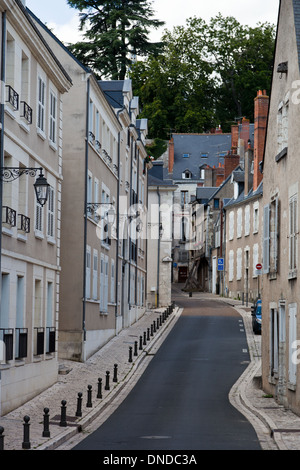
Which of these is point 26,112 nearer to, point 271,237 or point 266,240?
point 271,237

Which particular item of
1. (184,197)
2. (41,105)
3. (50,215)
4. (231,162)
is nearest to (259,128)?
(231,162)

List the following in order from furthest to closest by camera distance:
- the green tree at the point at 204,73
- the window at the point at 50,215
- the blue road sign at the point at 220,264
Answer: the green tree at the point at 204,73, the blue road sign at the point at 220,264, the window at the point at 50,215

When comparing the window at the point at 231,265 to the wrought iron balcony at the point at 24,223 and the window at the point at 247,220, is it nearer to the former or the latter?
the window at the point at 247,220

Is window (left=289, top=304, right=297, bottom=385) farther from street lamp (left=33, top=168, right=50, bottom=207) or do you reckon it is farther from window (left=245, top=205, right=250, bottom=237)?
window (left=245, top=205, right=250, bottom=237)

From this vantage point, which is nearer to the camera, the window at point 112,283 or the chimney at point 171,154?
the window at point 112,283

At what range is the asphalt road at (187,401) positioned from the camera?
16378 millimetres

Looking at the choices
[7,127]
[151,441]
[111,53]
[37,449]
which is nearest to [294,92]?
[7,127]

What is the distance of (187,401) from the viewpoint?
78.1 feet

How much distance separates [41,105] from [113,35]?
128 ft

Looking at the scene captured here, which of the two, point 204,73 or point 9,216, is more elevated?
point 204,73

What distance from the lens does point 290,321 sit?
21406 millimetres

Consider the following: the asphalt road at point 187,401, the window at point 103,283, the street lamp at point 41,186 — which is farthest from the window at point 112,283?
the street lamp at point 41,186

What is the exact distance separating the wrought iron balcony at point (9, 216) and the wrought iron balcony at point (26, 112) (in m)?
2.51

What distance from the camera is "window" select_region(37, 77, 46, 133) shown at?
78.5 feet
